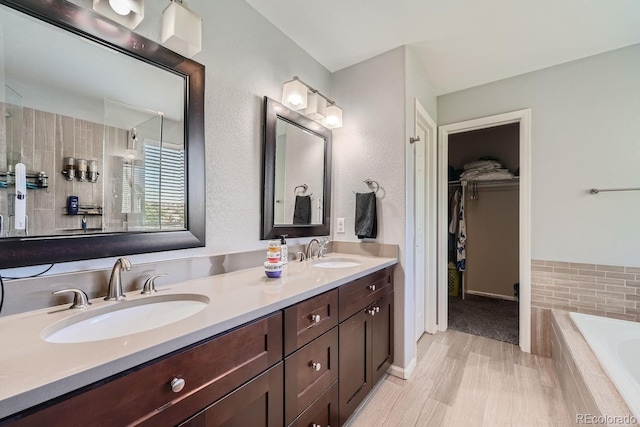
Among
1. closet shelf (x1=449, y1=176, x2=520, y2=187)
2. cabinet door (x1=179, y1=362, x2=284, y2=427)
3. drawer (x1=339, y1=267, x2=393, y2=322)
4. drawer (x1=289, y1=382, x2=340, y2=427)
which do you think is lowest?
drawer (x1=289, y1=382, x2=340, y2=427)

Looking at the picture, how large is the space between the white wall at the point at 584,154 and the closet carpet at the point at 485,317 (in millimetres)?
904

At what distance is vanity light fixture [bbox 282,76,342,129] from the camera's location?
176 centimetres

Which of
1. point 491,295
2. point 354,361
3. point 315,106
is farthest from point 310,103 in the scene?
point 491,295

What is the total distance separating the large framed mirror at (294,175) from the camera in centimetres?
167

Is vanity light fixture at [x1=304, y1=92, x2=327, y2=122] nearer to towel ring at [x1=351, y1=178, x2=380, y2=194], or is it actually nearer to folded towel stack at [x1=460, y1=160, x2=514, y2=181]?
towel ring at [x1=351, y1=178, x2=380, y2=194]

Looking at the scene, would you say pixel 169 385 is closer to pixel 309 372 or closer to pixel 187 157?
pixel 309 372

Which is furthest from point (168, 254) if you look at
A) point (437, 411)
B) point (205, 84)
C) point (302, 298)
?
point (437, 411)

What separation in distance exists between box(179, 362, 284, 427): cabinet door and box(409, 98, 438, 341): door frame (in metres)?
1.74

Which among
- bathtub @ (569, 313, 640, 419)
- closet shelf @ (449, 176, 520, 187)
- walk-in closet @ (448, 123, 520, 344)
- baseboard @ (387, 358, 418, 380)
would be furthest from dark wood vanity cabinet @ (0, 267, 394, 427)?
closet shelf @ (449, 176, 520, 187)

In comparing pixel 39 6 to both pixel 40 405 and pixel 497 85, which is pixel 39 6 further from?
pixel 497 85

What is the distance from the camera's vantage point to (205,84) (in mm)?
1346

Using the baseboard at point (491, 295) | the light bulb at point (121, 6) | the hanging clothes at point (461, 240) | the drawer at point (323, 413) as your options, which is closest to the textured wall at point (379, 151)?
the drawer at point (323, 413)

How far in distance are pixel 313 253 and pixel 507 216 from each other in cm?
305

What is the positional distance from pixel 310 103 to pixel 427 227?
161cm
